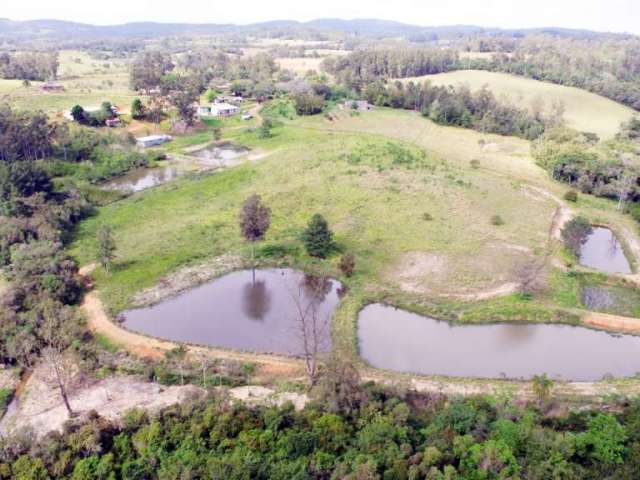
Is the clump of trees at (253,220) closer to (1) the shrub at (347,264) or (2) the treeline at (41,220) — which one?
(1) the shrub at (347,264)

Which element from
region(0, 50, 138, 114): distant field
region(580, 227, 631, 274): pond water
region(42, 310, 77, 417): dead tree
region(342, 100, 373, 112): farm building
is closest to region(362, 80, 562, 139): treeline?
region(342, 100, 373, 112): farm building

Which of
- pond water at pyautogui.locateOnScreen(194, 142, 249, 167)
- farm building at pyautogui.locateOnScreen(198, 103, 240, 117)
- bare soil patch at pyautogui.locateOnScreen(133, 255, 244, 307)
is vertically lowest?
bare soil patch at pyautogui.locateOnScreen(133, 255, 244, 307)

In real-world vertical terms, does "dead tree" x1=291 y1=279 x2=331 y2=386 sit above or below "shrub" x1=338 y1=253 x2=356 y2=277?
below

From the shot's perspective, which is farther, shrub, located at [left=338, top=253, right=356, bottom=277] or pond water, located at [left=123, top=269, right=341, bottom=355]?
shrub, located at [left=338, top=253, right=356, bottom=277]

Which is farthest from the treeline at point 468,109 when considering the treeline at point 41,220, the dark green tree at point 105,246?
the dark green tree at point 105,246

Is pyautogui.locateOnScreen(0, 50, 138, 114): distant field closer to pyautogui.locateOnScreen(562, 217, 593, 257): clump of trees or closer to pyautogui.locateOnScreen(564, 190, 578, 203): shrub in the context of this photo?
pyautogui.locateOnScreen(564, 190, 578, 203): shrub

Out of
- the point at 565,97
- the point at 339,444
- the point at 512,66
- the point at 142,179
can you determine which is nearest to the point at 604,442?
the point at 339,444
